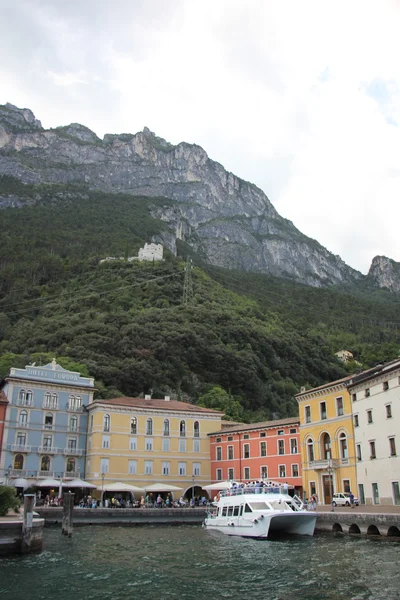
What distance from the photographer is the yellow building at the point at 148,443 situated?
2168 inches

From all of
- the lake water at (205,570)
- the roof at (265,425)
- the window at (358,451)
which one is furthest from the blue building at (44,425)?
the window at (358,451)

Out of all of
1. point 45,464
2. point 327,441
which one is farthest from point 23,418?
point 327,441

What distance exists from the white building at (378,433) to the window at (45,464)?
1199 inches

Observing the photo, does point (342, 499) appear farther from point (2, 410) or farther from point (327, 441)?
point (2, 410)

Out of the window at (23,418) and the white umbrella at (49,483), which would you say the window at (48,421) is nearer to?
the window at (23,418)

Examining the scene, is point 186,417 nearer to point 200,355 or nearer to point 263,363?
point 200,355

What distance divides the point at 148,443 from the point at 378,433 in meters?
26.8

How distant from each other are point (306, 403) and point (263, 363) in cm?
5693

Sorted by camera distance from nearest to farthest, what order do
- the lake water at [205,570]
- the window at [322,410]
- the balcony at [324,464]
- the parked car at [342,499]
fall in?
1. the lake water at [205,570]
2. the parked car at [342,499]
3. the balcony at [324,464]
4. the window at [322,410]

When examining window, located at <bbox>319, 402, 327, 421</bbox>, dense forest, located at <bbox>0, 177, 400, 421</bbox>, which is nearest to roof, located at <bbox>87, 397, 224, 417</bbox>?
dense forest, located at <bbox>0, 177, 400, 421</bbox>

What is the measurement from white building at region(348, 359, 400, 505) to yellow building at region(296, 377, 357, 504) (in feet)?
3.49

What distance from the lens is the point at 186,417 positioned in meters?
59.8

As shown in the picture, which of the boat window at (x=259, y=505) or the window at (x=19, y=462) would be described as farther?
the window at (x=19, y=462)

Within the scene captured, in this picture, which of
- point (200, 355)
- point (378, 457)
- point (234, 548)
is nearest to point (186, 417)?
point (378, 457)
